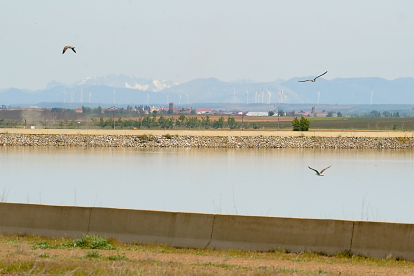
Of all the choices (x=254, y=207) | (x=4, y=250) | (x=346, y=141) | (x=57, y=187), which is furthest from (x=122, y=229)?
(x=346, y=141)

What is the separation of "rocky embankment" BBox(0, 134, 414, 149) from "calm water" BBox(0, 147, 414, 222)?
79.3ft

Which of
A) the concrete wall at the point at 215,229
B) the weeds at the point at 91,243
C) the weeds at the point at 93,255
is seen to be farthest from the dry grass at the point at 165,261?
the concrete wall at the point at 215,229

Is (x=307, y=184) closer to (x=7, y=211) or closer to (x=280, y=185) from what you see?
(x=280, y=185)

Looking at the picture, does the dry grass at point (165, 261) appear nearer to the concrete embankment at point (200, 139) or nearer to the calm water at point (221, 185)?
the calm water at point (221, 185)

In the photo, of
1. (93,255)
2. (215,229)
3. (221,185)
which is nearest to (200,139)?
(221,185)

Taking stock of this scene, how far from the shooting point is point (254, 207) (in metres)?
32.4

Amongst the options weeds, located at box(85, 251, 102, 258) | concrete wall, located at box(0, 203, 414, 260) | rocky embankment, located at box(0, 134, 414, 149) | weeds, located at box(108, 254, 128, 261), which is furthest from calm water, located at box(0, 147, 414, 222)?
rocky embankment, located at box(0, 134, 414, 149)

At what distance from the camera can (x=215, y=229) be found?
50.9 feet

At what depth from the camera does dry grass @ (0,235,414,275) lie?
39.8 ft

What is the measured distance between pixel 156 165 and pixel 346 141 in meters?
42.7

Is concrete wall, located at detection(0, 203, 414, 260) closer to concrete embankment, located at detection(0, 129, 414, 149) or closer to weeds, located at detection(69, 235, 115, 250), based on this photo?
weeds, located at detection(69, 235, 115, 250)

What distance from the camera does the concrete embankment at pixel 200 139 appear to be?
89.0m

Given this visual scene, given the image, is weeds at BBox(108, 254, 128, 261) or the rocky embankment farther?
the rocky embankment

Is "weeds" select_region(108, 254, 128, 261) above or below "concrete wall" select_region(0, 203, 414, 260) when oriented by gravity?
below
